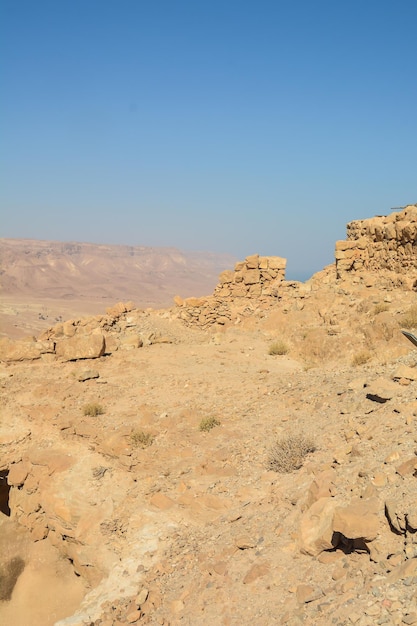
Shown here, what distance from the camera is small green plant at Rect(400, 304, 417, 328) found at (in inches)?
418

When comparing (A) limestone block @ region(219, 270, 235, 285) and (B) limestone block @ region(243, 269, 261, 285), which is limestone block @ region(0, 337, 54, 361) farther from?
(B) limestone block @ region(243, 269, 261, 285)

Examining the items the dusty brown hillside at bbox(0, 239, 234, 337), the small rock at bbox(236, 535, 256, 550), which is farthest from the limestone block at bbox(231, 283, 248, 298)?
the dusty brown hillside at bbox(0, 239, 234, 337)

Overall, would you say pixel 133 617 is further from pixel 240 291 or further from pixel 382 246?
pixel 240 291

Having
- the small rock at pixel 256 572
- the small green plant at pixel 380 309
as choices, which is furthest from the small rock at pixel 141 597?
the small green plant at pixel 380 309

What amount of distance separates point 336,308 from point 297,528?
903 cm

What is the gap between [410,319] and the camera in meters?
10.7

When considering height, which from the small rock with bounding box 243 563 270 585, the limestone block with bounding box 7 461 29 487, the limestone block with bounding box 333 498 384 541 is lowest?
the limestone block with bounding box 7 461 29 487

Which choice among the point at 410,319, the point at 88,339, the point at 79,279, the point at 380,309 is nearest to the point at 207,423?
the point at 88,339

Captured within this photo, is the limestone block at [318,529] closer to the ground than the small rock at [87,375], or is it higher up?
higher up

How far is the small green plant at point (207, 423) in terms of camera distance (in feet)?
26.6

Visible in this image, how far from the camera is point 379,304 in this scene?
12.2 meters

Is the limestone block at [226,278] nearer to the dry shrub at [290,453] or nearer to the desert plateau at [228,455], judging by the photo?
the desert plateau at [228,455]

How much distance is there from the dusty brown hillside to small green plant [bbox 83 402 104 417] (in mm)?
34344

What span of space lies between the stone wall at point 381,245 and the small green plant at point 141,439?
8.35 m
